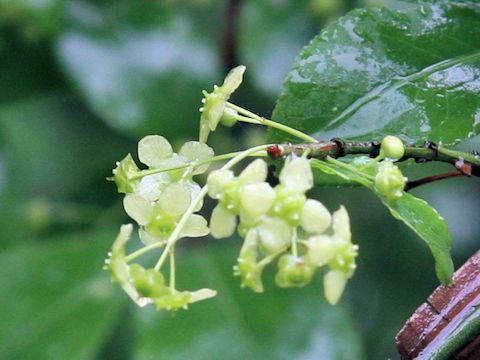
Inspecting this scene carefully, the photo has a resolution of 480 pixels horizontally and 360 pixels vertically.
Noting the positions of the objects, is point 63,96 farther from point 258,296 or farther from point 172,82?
point 258,296

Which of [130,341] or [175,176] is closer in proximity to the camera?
[175,176]

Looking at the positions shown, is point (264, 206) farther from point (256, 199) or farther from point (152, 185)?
point (152, 185)

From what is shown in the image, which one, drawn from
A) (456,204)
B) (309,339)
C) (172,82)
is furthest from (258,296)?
(456,204)

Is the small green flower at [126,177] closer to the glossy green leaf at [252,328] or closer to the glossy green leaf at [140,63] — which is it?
the glossy green leaf at [252,328]

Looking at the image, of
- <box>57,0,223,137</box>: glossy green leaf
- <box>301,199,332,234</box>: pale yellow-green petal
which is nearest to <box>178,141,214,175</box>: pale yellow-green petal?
<box>301,199,332,234</box>: pale yellow-green petal

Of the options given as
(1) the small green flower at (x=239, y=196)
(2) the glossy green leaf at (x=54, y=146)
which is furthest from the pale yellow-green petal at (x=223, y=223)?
(2) the glossy green leaf at (x=54, y=146)

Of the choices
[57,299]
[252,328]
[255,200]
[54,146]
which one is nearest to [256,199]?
[255,200]
